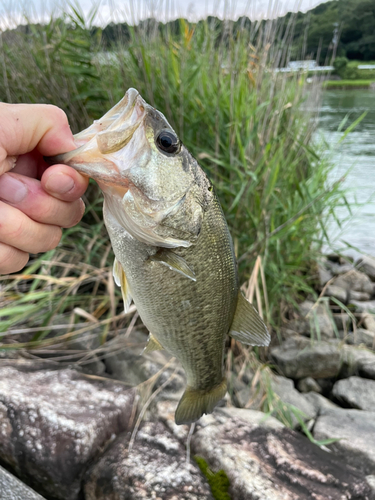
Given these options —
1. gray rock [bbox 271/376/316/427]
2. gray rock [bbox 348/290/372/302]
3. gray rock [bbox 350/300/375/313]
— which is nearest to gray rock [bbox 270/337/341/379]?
gray rock [bbox 271/376/316/427]

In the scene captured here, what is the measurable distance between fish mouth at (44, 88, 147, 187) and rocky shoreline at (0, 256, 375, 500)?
1.66 meters

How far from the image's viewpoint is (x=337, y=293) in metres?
4.77

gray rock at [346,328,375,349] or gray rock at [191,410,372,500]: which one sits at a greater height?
gray rock at [191,410,372,500]

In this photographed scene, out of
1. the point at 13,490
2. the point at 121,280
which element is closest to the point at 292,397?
the point at 13,490

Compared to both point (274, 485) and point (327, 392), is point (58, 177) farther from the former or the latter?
point (327, 392)

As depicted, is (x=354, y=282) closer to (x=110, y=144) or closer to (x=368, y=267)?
(x=368, y=267)

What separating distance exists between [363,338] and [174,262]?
3374 millimetres

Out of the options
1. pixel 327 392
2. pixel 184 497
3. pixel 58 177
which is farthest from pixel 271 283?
pixel 58 177

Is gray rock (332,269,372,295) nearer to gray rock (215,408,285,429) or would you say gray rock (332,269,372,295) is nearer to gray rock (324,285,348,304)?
gray rock (324,285,348,304)

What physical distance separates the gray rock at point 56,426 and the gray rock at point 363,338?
2414 mm

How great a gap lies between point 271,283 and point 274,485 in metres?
1.71

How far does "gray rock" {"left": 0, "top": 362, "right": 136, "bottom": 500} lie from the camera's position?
2.10 m

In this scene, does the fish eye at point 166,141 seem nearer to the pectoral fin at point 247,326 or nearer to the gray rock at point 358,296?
the pectoral fin at point 247,326

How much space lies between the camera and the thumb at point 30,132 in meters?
1.10
